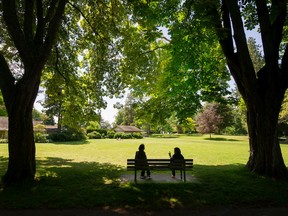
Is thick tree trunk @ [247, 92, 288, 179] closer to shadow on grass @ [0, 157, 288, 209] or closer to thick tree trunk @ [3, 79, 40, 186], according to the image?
shadow on grass @ [0, 157, 288, 209]

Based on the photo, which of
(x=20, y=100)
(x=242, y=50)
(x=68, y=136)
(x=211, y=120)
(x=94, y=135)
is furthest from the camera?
(x=211, y=120)

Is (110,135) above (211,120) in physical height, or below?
below

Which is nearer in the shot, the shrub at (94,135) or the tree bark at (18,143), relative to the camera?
the tree bark at (18,143)

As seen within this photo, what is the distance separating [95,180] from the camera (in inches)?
385

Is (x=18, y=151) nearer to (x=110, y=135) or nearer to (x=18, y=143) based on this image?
(x=18, y=143)

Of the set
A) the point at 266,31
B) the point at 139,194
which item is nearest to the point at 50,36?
the point at 139,194

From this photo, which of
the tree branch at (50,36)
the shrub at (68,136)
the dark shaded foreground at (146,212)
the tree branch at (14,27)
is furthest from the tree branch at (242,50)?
the shrub at (68,136)

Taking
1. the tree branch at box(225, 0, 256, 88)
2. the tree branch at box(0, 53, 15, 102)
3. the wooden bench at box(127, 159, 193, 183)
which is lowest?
the wooden bench at box(127, 159, 193, 183)

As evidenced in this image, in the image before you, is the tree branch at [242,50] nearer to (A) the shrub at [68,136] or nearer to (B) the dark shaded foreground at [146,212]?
(B) the dark shaded foreground at [146,212]

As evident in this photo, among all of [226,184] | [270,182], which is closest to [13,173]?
[226,184]

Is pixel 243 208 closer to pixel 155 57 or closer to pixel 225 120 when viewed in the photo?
pixel 155 57

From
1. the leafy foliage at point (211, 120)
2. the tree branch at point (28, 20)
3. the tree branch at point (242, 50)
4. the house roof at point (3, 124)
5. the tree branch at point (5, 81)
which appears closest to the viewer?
the tree branch at point (5, 81)

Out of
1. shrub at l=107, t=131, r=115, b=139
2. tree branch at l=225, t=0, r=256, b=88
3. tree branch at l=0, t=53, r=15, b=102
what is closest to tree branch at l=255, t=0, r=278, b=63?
tree branch at l=225, t=0, r=256, b=88

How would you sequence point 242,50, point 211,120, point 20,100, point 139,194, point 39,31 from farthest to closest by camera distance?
point 211,120
point 242,50
point 39,31
point 20,100
point 139,194
